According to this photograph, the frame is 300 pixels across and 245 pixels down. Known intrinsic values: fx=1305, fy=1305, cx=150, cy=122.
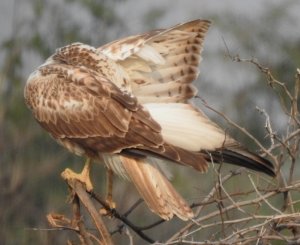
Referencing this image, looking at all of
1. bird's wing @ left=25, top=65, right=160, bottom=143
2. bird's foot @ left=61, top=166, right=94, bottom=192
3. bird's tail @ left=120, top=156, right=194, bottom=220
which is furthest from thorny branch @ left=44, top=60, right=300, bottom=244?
bird's wing @ left=25, top=65, right=160, bottom=143

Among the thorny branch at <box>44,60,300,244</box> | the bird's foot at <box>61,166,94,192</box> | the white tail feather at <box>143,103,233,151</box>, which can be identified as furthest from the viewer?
the bird's foot at <box>61,166,94,192</box>

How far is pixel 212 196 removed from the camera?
5.23m

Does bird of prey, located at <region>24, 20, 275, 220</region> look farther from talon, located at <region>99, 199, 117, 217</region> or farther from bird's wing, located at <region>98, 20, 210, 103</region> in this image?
talon, located at <region>99, 199, 117, 217</region>

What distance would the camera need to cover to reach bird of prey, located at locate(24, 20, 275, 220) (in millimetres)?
5594

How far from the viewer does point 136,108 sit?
230 inches

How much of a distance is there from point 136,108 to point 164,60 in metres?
0.39

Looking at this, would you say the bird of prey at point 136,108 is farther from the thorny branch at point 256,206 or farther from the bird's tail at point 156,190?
the thorny branch at point 256,206

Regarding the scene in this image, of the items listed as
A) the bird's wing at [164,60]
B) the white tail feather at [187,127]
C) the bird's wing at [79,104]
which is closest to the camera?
the white tail feather at [187,127]

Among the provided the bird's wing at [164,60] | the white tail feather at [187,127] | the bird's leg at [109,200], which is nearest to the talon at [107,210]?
the bird's leg at [109,200]

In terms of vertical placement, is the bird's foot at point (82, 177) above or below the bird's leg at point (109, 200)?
above

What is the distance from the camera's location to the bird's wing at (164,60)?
6.08 metres

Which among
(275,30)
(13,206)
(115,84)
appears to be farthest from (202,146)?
(275,30)

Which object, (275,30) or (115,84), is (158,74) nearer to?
(115,84)

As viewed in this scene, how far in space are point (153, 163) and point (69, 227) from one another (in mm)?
640
